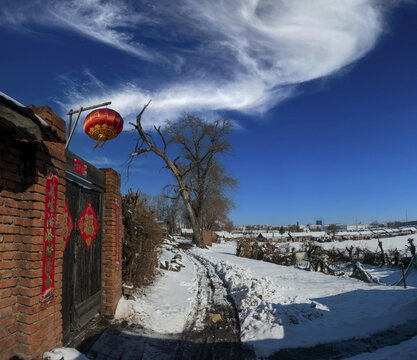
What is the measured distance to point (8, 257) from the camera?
2.81m

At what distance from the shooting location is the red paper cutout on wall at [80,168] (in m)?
4.22

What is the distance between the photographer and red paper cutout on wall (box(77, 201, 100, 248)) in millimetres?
4570

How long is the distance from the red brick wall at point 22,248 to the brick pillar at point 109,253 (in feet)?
6.83

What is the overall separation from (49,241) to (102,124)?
265cm

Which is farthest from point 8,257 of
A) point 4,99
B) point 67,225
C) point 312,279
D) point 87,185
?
point 312,279

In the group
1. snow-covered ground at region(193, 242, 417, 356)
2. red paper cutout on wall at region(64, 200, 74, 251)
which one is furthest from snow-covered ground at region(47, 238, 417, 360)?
red paper cutout on wall at region(64, 200, 74, 251)

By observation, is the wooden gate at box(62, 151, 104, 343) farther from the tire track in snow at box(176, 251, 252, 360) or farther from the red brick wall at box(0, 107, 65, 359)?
the tire track in snow at box(176, 251, 252, 360)

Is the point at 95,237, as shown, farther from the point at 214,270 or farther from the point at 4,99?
the point at 214,270

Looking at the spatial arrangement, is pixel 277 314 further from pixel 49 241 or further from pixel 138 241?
pixel 49 241

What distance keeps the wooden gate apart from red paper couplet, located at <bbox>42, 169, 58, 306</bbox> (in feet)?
2.07

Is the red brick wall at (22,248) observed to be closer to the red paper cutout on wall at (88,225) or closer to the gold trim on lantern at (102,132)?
the red paper cutout on wall at (88,225)

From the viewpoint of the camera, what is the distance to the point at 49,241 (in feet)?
10.6

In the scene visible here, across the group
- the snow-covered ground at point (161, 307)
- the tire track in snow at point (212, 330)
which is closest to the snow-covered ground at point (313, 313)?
the tire track in snow at point (212, 330)

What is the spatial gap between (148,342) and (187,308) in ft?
6.26
